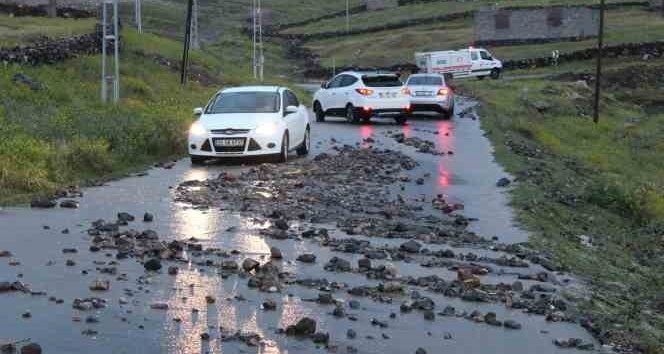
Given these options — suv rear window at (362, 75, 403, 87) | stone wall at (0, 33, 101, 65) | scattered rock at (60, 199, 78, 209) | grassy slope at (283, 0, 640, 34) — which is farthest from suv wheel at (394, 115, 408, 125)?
grassy slope at (283, 0, 640, 34)

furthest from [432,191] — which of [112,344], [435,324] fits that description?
[112,344]

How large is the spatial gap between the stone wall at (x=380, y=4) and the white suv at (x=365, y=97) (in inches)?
3364

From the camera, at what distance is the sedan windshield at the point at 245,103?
2419 cm

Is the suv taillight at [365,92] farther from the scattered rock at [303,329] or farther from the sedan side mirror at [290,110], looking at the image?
the scattered rock at [303,329]

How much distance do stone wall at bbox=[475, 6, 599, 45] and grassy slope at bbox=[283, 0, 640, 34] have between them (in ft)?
55.2

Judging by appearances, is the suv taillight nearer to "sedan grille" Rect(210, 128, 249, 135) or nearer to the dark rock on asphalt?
"sedan grille" Rect(210, 128, 249, 135)

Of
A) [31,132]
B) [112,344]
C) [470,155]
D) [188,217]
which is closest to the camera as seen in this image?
[112,344]

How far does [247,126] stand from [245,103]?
1.31 metres

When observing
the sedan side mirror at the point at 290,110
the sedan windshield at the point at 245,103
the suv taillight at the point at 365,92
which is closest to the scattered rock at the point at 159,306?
the sedan windshield at the point at 245,103

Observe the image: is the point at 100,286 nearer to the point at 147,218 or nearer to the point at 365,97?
the point at 147,218

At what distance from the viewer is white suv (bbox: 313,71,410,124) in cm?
3606

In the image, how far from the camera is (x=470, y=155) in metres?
27.0

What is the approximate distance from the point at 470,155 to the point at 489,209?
8925 millimetres

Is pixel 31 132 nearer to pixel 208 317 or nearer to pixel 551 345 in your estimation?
pixel 208 317
